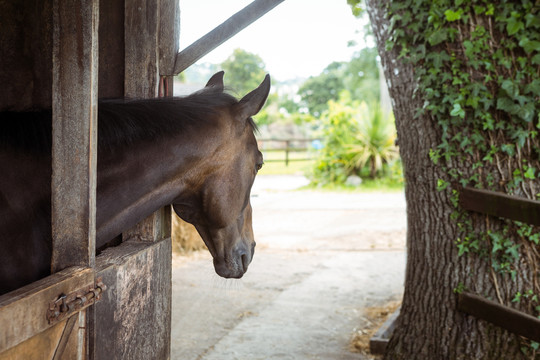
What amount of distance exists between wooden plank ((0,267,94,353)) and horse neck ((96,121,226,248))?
409 mm

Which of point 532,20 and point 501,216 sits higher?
point 532,20

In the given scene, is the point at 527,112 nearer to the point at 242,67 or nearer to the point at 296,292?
the point at 296,292

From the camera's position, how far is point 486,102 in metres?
2.86

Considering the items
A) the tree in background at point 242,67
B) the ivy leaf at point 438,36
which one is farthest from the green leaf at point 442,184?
the tree in background at point 242,67

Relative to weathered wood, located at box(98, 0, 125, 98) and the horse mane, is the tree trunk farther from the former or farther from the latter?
weathered wood, located at box(98, 0, 125, 98)

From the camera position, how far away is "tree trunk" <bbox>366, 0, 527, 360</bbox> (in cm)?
300

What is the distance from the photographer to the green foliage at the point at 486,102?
2811 millimetres

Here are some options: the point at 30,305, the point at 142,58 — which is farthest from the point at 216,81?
the point at 30,305

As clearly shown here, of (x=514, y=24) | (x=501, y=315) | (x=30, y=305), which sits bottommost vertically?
(x=501, y=315)

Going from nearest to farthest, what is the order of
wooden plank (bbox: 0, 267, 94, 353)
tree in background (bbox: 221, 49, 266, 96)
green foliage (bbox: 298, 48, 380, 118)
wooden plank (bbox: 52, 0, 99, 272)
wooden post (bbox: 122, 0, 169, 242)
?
wooden plank (bbox: 0, 267, 94, 353) → wooden plank (bbox: 52, 0, 99, 272) → wooden post (bbox: 122, 0, 169, 242) → green foliage (bbox: 298, 48, 380, 118) → tree in background (bbox: 221, 49, 266, 96)

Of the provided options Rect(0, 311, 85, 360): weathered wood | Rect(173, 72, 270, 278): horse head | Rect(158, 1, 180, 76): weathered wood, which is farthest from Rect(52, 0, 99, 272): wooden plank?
Rect(158, 1, 180, 76): weathered wood

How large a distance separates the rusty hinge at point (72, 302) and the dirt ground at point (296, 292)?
1483 mm

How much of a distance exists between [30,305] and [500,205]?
2329mm

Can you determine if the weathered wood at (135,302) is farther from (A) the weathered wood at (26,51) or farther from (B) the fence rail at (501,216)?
(B) the fence rail at (501,216)
